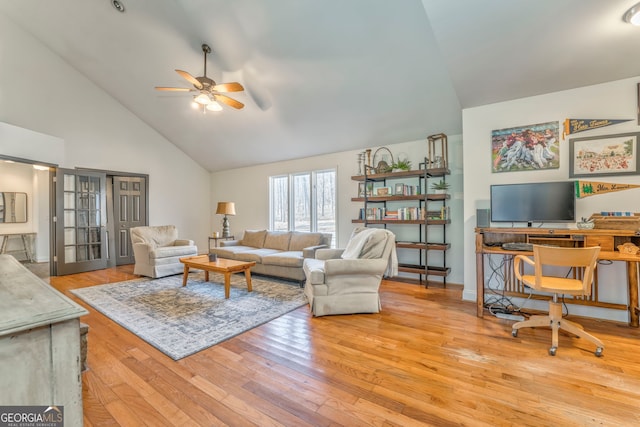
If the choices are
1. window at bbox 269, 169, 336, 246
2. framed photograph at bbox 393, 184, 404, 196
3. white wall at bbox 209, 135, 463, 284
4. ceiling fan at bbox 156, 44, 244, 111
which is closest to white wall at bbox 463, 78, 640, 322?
white wall at bbox 209, 135, 463, 284

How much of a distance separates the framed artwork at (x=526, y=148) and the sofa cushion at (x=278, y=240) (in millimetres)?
3517

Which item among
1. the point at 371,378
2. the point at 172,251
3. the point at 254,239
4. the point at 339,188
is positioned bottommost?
the point at 371,378

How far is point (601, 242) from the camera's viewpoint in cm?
261

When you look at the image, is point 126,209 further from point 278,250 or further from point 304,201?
point 304,201

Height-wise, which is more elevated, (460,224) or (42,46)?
(42,46)

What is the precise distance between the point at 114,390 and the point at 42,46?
6140mm

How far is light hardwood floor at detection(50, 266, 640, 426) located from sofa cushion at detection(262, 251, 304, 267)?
1.50 meters

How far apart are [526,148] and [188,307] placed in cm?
428

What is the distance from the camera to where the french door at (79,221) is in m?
5.02

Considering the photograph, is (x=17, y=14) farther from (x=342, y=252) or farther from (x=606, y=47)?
(x=606, y=47)

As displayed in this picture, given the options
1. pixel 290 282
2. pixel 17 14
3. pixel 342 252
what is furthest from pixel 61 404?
pixel 17 14

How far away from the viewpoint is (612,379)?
73.3 inches

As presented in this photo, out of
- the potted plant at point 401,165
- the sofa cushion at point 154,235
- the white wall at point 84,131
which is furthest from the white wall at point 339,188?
the sofa cushion at point 154,235

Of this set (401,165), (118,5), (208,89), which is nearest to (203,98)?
(208,89)
